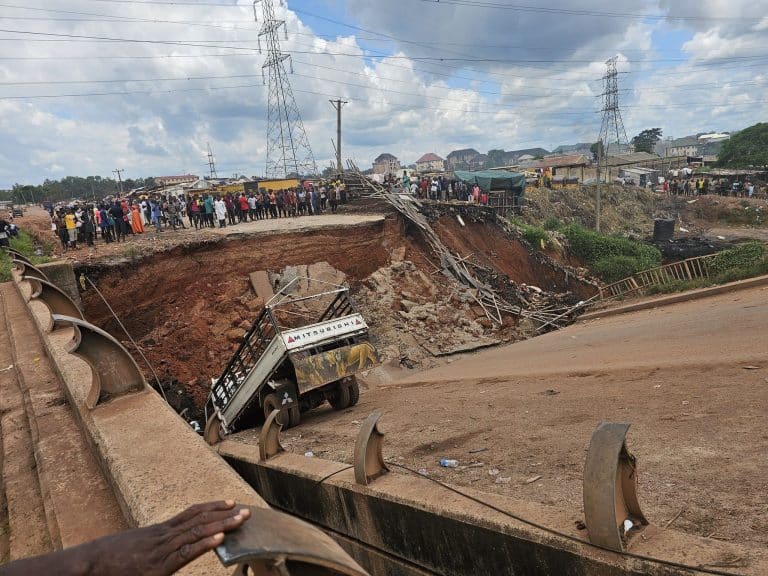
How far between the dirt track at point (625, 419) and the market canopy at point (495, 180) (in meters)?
23.7

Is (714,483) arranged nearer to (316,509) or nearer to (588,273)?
(316,509)

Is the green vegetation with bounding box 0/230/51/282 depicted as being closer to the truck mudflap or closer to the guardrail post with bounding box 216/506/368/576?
the truck mudflap

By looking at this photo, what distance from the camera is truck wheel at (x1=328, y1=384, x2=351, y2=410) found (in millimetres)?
9953

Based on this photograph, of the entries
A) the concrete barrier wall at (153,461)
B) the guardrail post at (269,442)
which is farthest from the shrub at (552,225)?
the concrete barrier wall at (153,461)

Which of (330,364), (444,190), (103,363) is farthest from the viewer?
(444,190)

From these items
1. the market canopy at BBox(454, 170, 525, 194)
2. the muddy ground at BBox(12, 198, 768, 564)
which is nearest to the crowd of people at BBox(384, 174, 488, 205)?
the market canopy at BBox(454, 170, 525, 194)

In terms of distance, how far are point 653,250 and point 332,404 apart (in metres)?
24.0

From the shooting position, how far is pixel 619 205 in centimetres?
4425

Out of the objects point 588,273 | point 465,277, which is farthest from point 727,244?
point 465,277

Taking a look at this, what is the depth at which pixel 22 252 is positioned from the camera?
17391 mm

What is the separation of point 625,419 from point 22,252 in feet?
64.1

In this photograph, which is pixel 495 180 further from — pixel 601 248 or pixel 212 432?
pixel 212 432

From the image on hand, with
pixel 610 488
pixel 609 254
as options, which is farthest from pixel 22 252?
pixel 609 254

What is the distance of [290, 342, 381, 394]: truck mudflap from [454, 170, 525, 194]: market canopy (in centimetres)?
2619
